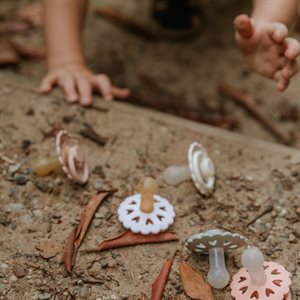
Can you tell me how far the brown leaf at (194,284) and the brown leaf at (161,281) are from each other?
0.07 ft

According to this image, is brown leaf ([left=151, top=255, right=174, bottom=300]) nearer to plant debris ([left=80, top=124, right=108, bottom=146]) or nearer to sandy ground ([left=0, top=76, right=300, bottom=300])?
sandy ground ([left=0, top=76, right=300, bottom=300])

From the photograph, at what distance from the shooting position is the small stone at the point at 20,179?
1221 millimetres

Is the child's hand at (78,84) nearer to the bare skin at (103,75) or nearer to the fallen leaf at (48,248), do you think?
the bare skin at (103,75)

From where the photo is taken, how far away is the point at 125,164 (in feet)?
4.27

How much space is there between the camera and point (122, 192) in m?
1.22

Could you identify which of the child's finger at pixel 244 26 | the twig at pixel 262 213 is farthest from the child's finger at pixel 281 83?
the twig at pixel 262 213

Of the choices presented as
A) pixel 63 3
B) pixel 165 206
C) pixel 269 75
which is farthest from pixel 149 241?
pixel 63 3

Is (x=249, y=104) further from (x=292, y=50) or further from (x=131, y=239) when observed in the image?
(x=131, y=239)

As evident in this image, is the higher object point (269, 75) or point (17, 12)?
point (269, 75)

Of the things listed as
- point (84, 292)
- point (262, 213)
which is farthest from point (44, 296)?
point (262, 213)

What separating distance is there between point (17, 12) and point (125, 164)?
1.04 meters

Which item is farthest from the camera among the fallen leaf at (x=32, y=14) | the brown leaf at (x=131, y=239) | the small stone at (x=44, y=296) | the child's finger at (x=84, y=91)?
the fallen leaf at (x=32, y=14)

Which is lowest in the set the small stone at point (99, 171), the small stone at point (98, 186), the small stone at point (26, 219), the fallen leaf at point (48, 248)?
the fallen leaf at point (48, 248)

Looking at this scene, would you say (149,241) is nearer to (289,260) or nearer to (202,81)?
(289,260)
